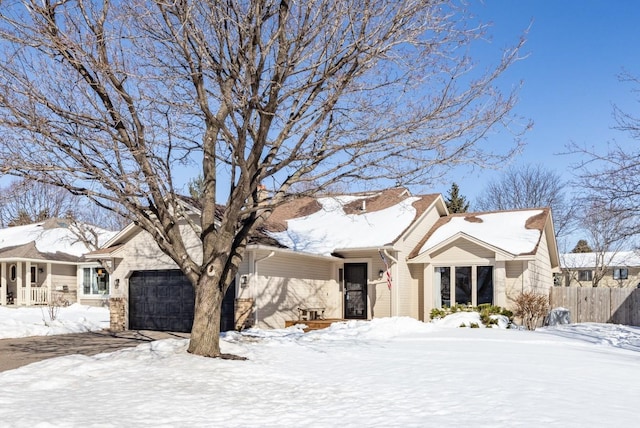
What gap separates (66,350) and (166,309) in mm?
5577

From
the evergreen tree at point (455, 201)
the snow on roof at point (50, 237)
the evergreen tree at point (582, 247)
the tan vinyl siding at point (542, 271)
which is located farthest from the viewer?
the evergreen tree at point (582, 247)

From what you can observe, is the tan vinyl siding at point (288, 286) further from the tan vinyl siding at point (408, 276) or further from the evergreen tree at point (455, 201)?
the evergreen tree at point (455, 201)

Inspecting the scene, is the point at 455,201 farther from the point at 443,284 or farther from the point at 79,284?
the point at 79,284

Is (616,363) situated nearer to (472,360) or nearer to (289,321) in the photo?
(472,360)

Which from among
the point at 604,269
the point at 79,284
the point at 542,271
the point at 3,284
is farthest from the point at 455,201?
the point at 3,284

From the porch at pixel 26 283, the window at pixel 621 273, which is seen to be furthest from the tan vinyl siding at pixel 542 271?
the porch at pixel 26 283

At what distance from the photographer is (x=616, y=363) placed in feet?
33.6

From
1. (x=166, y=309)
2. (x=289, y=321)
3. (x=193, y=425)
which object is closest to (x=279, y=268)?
(x=289, y=321)

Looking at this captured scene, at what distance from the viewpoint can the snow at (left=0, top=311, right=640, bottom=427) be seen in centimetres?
646

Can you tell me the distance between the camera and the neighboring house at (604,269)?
4133 centimetres

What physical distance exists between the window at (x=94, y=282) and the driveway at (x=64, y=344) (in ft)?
42.9

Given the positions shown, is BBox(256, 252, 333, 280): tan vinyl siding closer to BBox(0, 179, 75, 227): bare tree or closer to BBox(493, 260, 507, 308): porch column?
BBox(493, 260, 507, 308): porch column

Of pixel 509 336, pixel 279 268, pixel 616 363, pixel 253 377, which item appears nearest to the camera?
pixel 253 377

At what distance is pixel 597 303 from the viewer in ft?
75.2
